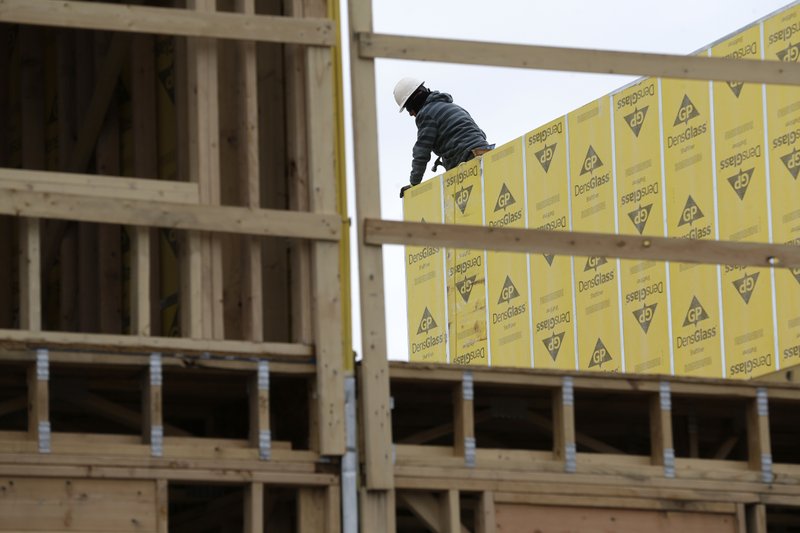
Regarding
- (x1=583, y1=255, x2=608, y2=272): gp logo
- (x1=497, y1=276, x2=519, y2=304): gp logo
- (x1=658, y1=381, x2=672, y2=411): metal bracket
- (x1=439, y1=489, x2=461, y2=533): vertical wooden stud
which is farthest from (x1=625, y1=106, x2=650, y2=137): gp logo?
(x1=439, y1=489, x2=461, y2=533): vertical wooden stud

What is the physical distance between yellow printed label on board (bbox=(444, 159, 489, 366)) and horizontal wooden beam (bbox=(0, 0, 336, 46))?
27.3 ft

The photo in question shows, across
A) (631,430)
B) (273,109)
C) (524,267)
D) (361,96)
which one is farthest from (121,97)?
(524,267)

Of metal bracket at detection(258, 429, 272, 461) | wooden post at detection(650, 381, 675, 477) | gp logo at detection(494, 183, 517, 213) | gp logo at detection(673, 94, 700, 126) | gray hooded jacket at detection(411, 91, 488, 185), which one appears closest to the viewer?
metal bracket at detection(258, 429, 272, 461)

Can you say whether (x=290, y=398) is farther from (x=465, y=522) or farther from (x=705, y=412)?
(x=705, y=412)

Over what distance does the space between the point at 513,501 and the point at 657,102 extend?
6684mm

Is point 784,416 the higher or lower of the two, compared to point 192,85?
lower

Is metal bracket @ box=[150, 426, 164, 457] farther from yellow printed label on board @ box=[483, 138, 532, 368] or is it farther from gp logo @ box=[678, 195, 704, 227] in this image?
yellow printed label on board @ box=[483, 138, 532, 368]

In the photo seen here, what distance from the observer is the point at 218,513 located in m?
12.7

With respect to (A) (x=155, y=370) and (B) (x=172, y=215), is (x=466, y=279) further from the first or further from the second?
(A) (x=155, y=370)

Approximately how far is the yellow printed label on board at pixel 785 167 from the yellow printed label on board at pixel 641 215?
143cm

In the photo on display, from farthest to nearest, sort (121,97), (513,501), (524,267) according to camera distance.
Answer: (524,267)
(121,97)
(513,501)

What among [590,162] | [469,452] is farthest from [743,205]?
[469,452]

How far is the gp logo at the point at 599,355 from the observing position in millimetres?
18250

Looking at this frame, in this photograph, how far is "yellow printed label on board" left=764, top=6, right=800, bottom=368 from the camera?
16047 millimetres
